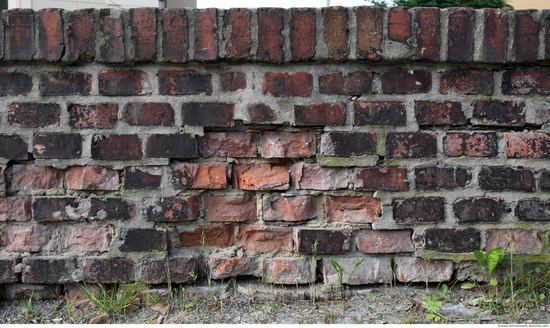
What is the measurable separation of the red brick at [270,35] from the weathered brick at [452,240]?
82 cm

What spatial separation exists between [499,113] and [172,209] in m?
1.20

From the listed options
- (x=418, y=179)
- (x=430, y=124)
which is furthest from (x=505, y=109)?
(x=418, y=179)

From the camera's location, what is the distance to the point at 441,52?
1.22m

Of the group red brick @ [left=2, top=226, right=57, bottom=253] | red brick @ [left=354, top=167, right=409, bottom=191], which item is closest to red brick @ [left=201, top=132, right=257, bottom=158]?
red brick @ [left=354, top=167, right=409, bottom=191]

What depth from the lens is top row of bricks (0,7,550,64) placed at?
1214 millimetres

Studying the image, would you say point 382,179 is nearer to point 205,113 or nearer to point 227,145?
point 227,145

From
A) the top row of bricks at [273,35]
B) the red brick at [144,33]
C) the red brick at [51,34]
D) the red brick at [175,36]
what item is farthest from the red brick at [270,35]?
the red brick at [51,34]

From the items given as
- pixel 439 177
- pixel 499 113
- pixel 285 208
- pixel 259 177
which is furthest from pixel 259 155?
pixel 499 113

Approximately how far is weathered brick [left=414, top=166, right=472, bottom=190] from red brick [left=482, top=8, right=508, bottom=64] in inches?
15.3

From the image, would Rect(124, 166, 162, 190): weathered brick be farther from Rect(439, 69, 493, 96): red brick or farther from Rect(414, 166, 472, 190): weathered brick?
Rect(439, 69, 493, 96): red brick

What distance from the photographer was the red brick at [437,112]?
4.14ft

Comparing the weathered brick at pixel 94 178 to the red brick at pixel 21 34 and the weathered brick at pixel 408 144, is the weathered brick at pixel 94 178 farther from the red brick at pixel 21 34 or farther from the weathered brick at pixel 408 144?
the weathered brick at pixel 408 144

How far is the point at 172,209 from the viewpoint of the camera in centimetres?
127

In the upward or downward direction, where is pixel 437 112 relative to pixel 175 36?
downward
